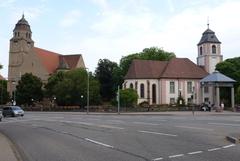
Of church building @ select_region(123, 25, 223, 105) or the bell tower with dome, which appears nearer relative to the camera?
church building @ select_region(123, 25, 223, 105)

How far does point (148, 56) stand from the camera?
122 m

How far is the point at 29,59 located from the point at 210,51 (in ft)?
178

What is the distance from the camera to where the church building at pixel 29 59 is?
129 metres

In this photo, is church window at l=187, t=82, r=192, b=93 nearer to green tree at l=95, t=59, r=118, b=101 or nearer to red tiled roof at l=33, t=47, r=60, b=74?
green tree at l=95, t=59, r=118, b=101

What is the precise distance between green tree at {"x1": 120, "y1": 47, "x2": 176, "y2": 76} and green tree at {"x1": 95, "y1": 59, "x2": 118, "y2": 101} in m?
5.51

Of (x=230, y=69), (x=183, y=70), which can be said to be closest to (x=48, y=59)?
(x=183, y=70)

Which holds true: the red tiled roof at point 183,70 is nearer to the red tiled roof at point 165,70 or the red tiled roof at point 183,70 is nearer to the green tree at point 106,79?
the red tiled roof at point 165,70

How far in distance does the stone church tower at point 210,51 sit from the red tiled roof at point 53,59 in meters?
40.2

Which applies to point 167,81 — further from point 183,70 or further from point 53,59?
point 53,59

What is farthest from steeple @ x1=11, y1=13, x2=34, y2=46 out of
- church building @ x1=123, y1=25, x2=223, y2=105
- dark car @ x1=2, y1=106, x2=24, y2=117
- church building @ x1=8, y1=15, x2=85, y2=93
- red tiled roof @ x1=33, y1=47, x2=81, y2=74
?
dark car @ x1=2, y1=106, x2=24, y2=117

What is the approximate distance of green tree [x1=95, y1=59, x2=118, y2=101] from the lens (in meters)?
116

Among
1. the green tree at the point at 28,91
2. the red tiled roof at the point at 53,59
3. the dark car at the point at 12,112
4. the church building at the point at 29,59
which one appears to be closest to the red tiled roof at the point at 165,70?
the green tree at the point at 28,91

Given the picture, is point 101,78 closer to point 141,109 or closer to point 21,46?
point 21,46

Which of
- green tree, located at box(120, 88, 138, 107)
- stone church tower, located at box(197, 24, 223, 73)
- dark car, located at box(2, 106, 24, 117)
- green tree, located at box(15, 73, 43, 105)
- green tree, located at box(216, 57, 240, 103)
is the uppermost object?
stone church tower, located at box(197, 24, 223, 73)
